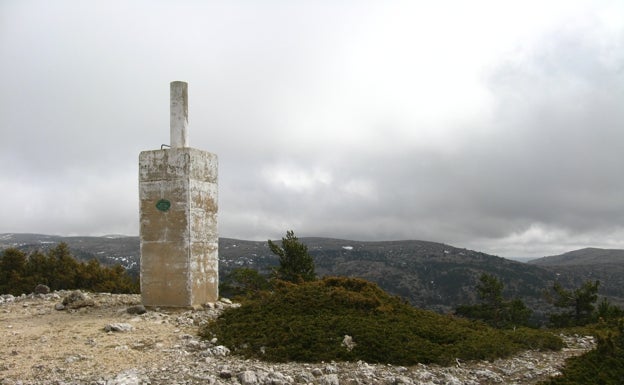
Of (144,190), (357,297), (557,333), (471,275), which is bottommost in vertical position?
(471,275)

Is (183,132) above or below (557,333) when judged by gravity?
above

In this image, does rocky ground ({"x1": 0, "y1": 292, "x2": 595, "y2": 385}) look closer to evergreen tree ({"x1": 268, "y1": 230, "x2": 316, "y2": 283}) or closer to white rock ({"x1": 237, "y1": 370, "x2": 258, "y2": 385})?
white rock ({"x1": 237, "y1": 370, "x2": 258, "y2": 385})

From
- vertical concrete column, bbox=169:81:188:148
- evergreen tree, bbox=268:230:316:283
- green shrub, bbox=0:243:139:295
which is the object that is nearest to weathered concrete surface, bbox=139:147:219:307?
vertical concrete column, bbox=169:81:188:148

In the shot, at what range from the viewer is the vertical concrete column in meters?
17.6

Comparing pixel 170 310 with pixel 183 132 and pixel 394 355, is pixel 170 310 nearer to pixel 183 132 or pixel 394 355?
pixel 183 132

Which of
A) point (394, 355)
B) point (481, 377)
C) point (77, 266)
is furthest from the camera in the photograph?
point (77, 266)

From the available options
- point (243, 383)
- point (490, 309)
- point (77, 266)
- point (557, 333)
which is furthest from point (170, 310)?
point (490, 309)

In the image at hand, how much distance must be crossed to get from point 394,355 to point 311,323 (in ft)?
8.63

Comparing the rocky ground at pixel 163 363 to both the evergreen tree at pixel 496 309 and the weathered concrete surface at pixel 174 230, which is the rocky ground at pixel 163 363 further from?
the evergreen tree at pixel 496 309

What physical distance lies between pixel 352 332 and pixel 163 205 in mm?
7559

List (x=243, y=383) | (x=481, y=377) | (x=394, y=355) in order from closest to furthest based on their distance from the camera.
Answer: (x=243, y=383)
(x=481, y=377)
(x=394, y=355)

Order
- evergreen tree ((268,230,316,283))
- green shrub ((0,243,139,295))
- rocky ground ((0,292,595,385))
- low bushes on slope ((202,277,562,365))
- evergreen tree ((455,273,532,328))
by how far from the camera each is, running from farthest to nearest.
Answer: evergreen tree ((455,273,532,328)) < green shrub ((0,243,139,295)) < evergreen tree ((268,230,316,283)) < low bushes on slope ((202,277,562,365)) < rocky ground ((0,292,595,385))

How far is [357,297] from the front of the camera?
1612 cm

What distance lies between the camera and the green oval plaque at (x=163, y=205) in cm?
1684
